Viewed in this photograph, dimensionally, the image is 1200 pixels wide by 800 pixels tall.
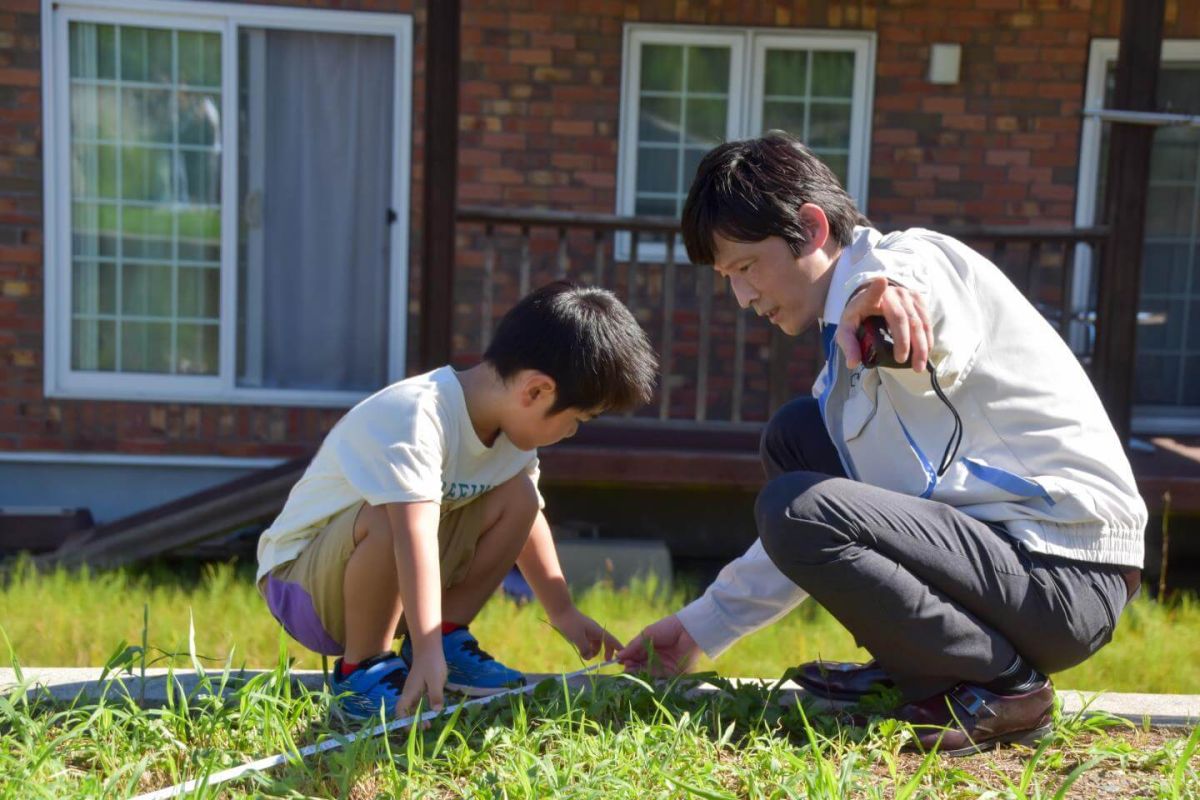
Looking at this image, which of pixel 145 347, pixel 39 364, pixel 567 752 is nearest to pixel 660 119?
pixel 145 347

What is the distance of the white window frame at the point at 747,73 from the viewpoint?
22.9 ft

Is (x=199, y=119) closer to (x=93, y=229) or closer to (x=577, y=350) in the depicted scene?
(x=93, y=229)

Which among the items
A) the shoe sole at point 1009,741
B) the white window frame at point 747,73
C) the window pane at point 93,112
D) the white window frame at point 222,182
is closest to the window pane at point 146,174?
the window pane at point 93,112

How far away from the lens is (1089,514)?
97.1 inches

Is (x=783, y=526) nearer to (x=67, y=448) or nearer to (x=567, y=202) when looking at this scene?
(x=567, y=202)

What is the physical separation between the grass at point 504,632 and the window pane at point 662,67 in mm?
3230

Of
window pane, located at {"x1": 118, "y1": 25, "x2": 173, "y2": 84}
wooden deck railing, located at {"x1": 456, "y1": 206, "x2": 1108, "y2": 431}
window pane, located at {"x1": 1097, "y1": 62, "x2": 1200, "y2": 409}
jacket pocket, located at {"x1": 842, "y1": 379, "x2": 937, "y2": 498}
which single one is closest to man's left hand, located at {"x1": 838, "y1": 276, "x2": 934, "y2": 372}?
jacket pocket, located at {"x1": 842, "y1": 379, "x2": 937, "y2": 498}

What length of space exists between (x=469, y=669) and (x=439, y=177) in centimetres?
293

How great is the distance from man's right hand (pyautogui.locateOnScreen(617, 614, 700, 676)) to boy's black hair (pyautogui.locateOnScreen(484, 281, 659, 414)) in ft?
1.66

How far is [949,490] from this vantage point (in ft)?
8.39

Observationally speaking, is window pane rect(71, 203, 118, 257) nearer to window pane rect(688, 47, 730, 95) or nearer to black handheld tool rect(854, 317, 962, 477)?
window pane rect(688, 47, 730, 95)

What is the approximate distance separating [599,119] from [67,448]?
3.38m

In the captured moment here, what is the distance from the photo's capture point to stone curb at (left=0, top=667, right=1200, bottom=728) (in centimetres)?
277

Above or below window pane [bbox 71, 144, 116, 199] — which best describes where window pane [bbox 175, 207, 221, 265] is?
below
